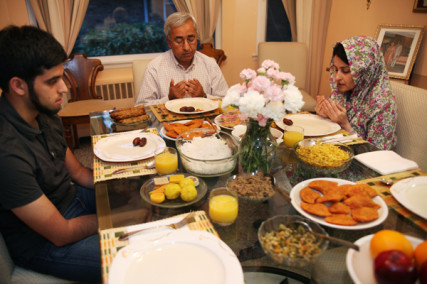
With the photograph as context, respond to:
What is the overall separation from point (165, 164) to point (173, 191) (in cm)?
23

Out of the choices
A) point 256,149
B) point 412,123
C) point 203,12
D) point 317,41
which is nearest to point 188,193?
point 256,149

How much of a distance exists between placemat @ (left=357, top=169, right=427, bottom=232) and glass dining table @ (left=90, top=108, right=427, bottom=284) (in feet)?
0.06

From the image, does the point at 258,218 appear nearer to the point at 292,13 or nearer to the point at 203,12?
the point at 203,12

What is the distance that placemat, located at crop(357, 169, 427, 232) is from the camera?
112 cm

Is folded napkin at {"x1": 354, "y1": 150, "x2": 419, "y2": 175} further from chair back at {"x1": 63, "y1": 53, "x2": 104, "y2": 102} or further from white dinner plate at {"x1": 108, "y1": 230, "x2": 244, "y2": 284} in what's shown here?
chair back at {"x1": 63, "y1": 53, "x2": 104, "y2": 102}

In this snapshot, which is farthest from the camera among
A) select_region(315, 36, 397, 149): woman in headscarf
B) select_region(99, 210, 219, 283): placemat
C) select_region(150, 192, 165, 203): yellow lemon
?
select_region(315, 36, 397, 149): woman in headscarf

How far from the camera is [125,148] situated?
1678mm

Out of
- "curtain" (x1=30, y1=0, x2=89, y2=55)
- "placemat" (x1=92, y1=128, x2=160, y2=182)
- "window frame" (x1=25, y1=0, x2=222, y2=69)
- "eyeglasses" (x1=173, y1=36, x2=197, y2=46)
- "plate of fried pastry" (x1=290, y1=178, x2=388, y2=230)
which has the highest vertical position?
"curtain" (x1=30, y1=0, x2=89, y2=55)

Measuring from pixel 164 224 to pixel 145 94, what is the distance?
182cm

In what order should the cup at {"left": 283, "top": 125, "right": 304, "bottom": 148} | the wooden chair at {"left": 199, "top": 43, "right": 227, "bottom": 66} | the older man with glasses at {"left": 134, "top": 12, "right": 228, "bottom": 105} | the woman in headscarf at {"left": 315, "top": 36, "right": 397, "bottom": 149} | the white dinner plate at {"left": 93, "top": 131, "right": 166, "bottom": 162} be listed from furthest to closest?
1. the wooden chair at {"left": 199, "top": 43, "right": 227, "bottom": 66}
2. the older man with glasses at {"left": 134, "top": 12, "right": 228, "bottom": 105}
3. the woman in headscarf at {"left": 315, "top": 36, "right": 397, "bottom": 149}
4. the cup at {"left": 283, "top": 125, "right": 304, "bottom": 148}
5. the white dinner plate at {"left": 93, "top": 131, "right": 166, "bottom": 162}

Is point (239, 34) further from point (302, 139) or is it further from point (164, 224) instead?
point (164, 224)

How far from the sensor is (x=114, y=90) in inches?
156

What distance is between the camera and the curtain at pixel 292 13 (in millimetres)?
4293

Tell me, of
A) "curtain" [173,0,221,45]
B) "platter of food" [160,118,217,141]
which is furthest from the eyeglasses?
"curtain" [173,0,221,45]
